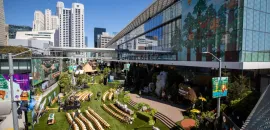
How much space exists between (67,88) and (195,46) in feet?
98.0

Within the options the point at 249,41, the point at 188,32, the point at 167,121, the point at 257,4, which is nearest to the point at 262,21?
the point at 257,4

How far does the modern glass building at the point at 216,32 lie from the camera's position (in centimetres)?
2239

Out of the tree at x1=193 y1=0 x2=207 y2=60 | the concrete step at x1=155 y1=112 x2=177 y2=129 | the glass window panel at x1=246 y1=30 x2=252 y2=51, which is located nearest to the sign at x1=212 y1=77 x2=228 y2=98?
the concrete step at x1=155 y1=112 x2=177 y2=129

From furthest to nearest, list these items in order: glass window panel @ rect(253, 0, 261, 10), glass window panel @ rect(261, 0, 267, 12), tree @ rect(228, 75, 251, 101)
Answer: glass window panel @ rect(261, 0, 267, 12) < glass window panel @ rect(253, 0, 261, 10) < tree @ rect(228, 75, 251, 101)

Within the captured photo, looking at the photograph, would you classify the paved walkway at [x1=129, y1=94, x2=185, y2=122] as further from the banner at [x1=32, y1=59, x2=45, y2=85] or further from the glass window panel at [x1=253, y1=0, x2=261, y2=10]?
the banner at [x1=32, y1=59, x2=45, y2=85]

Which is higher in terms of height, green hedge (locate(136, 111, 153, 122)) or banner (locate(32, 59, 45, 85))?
banner (locate(32, 59, 45, 85))

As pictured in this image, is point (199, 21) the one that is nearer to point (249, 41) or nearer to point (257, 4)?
point (257, 4)

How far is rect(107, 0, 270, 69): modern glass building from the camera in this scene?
2239cm

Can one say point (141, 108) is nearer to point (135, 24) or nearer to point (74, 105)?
point (74, 105)

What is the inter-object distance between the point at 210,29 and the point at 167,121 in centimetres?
1547

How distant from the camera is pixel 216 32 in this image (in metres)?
25.7

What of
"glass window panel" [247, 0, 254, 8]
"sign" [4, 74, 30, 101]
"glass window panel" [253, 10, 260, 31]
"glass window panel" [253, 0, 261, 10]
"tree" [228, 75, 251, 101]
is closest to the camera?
"sign" [4, 74, 30, 101]

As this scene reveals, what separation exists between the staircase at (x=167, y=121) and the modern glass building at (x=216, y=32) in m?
9.75

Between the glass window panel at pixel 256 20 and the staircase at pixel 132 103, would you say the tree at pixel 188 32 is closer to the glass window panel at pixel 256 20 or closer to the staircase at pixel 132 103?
the glass window panel at pixel 256 20
